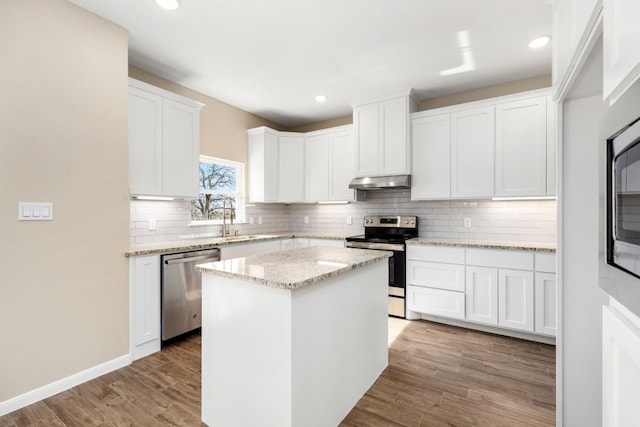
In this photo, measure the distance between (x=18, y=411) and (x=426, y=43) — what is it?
4.01m

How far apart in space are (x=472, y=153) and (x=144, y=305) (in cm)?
359

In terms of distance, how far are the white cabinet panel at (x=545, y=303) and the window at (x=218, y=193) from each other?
11.3ft

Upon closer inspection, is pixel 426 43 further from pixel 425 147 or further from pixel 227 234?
pixel 227 234

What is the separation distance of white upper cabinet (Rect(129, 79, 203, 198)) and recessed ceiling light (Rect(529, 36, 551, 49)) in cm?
324

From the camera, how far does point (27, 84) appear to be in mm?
1993

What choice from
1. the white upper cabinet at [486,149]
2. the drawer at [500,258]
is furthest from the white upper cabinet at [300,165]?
the drawer at [500,258]

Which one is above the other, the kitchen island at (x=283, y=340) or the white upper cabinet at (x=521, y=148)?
the white upper cabinet at (x=521, y=148)

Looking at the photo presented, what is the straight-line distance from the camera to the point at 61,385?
2150 mm

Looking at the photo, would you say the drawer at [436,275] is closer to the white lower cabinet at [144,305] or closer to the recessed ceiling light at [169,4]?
the white lower cabinet at [144,305]

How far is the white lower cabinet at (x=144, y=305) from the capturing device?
2.56m

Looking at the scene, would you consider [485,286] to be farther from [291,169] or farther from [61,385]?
[61,385]

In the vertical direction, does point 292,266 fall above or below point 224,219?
below

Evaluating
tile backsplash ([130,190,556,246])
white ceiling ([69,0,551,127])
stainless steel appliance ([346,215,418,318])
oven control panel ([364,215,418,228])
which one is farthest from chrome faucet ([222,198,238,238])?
oven control panel ([364,215,418,228])

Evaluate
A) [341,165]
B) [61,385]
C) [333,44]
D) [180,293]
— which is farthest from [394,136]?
[61,385]
